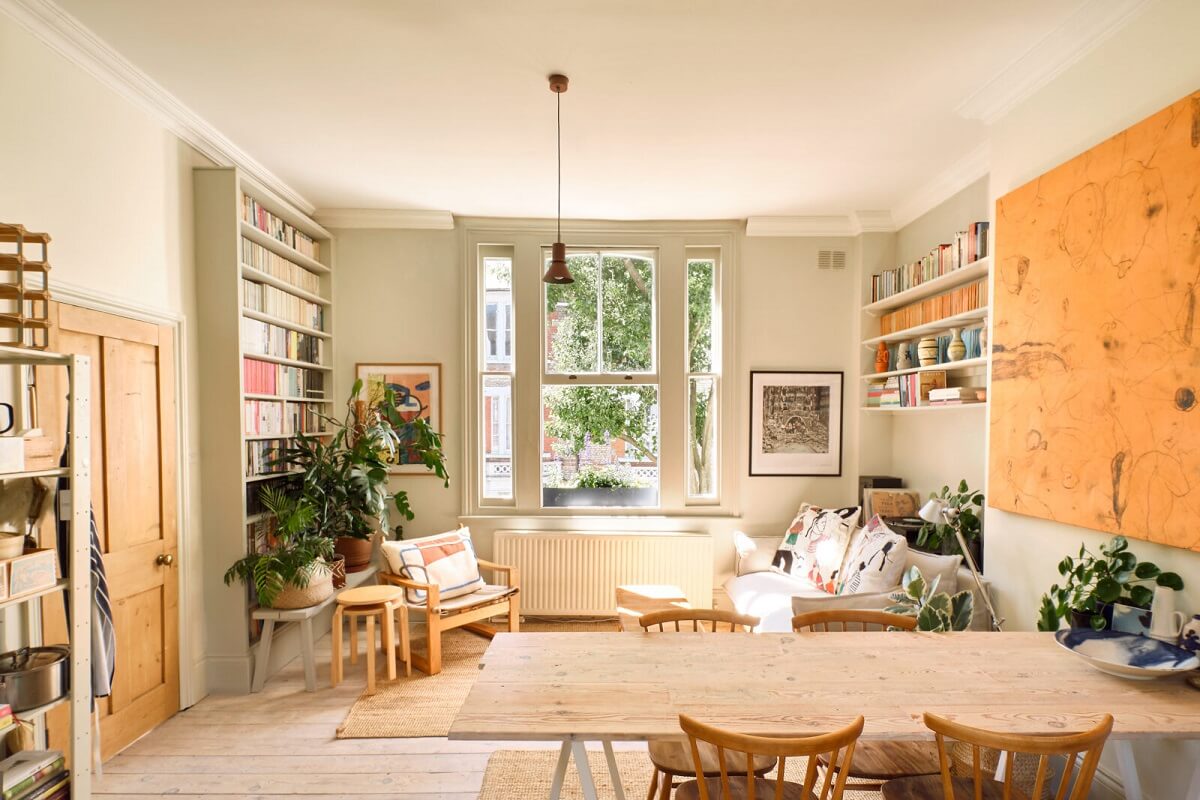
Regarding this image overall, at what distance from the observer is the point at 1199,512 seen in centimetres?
182

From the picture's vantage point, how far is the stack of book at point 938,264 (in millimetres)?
3186

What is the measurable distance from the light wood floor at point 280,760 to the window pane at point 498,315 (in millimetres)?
2535

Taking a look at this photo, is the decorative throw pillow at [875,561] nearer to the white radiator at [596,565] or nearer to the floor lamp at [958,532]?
the floor lamp at [958,532]

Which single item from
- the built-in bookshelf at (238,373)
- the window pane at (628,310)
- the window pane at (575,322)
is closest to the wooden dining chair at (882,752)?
the window pane at (628,310)

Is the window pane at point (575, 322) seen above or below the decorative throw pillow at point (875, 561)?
above

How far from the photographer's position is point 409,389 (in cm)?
460

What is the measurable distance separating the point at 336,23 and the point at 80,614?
223 cm

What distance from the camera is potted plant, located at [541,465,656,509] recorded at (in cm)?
475

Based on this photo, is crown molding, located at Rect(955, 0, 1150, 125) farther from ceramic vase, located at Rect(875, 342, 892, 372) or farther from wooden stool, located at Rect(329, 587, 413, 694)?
wooden stool, located at Rect(329, 587, 413, 694)

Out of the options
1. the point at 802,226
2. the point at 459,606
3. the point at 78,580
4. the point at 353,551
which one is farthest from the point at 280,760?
the point at 802,226

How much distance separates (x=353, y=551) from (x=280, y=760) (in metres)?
1.50

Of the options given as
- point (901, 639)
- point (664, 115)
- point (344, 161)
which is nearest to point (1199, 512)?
point (901, 639)

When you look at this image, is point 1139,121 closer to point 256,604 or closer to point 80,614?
point 80,614

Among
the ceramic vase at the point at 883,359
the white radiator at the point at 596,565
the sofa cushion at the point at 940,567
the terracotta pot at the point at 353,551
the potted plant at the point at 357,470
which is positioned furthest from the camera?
the white radiator at the point at 596,565
